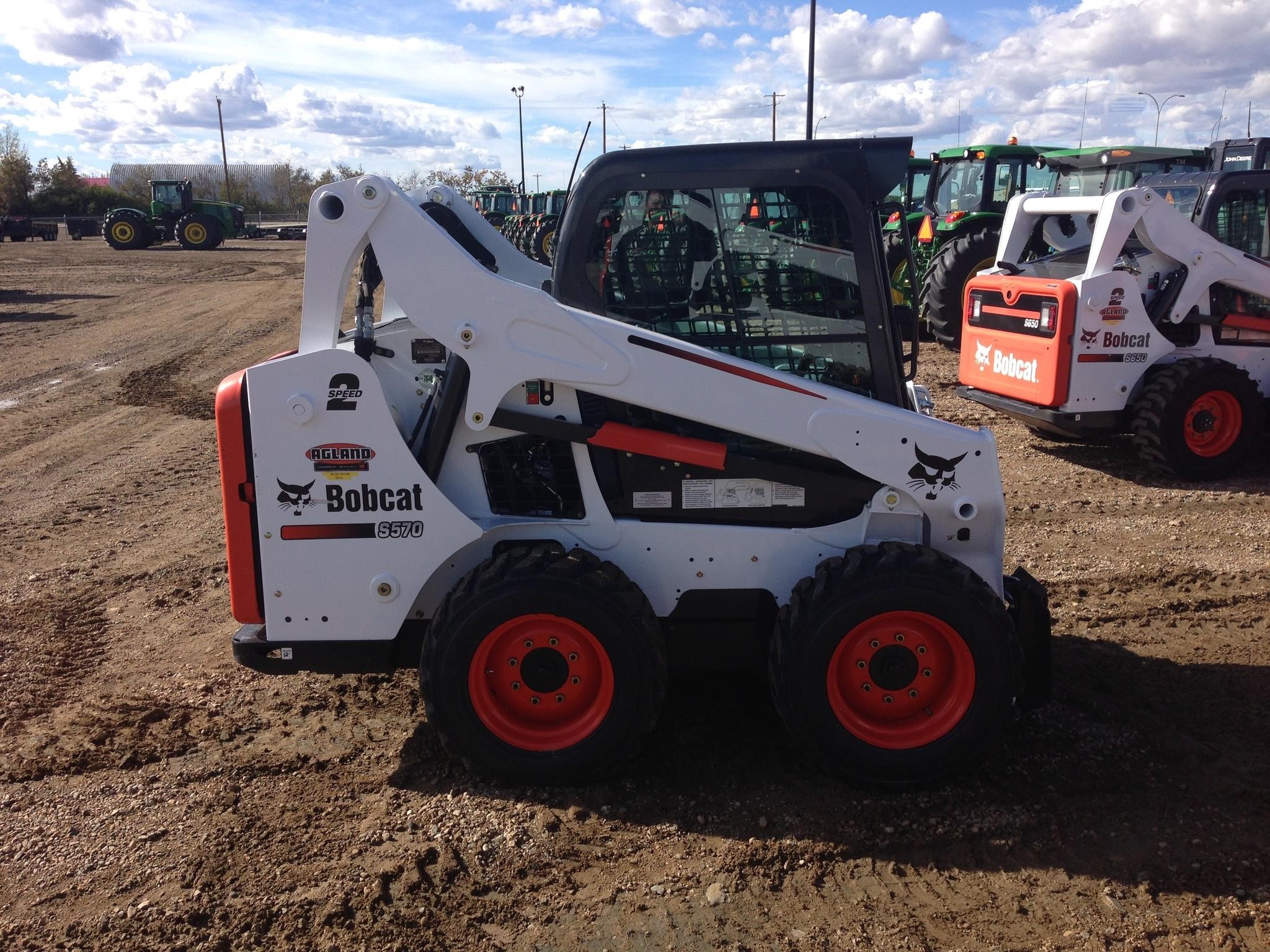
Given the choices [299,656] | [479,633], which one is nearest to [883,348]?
[479,633]

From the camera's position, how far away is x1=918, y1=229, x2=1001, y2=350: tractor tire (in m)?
12.1

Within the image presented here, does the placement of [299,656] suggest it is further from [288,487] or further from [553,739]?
[553,739]

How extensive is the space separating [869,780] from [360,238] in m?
2.69

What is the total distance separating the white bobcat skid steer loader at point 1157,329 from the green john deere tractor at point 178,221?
120 ft

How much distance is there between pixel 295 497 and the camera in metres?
3.74

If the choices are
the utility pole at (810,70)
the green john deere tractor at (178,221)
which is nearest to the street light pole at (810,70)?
the utility pole at (810,70)

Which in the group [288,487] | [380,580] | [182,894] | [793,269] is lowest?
[182,894]

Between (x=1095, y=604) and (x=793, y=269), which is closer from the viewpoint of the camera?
(x=793, y=269)

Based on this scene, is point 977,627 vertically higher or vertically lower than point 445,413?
lower

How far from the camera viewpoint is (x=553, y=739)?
3.76m

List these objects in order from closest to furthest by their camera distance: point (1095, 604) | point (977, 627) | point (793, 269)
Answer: point (977, 627) → point (793, 269) → point (1095, 604)

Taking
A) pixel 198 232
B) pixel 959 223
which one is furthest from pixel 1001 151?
pixel 198 232

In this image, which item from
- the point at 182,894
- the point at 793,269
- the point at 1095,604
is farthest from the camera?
the point at 1095,604

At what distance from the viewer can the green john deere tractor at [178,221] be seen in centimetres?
3747
